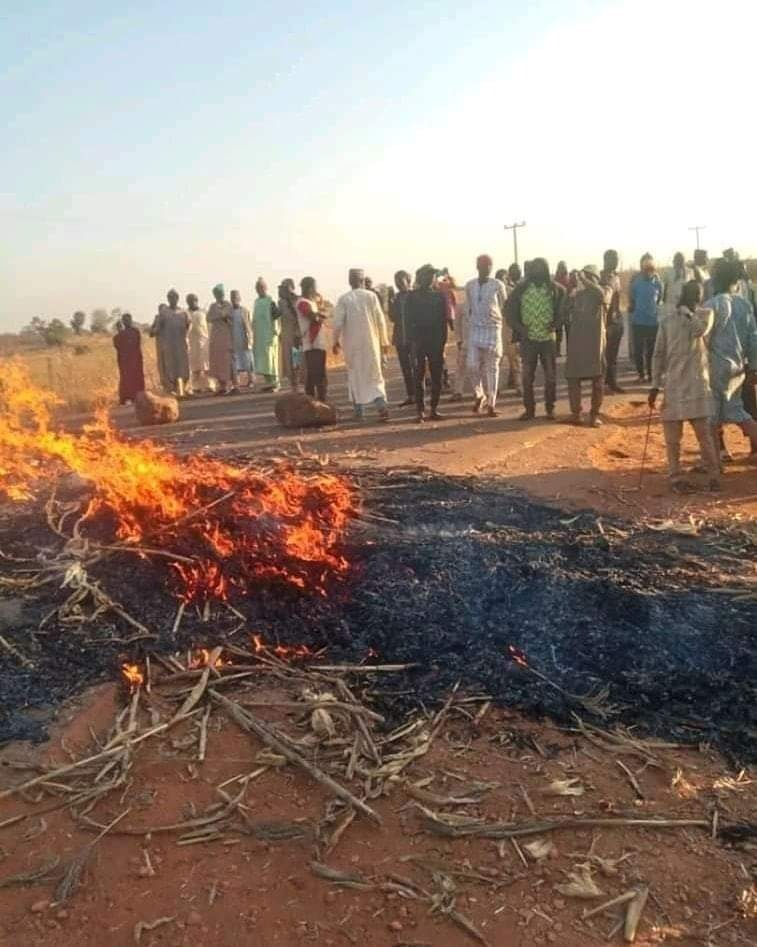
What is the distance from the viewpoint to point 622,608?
526cm

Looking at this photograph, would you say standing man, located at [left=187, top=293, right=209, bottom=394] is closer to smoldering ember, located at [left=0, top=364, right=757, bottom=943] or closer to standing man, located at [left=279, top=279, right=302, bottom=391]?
standing man, located at [left=279, top=279, right=302, bottom=391]

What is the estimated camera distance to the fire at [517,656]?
4.76 meters

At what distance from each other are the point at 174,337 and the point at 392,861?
1346 centimetres

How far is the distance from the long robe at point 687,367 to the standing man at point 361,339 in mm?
4374

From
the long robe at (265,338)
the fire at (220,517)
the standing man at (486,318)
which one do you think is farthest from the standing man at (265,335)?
the fire at (220,517)

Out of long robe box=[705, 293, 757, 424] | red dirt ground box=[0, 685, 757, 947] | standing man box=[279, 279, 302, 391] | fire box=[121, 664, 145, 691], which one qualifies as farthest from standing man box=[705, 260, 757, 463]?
standing man box=[279, 279, 302, 391]

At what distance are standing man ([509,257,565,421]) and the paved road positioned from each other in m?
0.87

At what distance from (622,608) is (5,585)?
3.75m

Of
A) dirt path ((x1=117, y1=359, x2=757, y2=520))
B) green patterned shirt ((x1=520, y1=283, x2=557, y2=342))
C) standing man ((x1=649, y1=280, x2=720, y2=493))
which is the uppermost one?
green patterned shirt ((x1=520, y1=283, x2=557, y2=342))

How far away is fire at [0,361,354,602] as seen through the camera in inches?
221

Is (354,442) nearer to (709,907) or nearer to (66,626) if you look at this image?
(66,626)

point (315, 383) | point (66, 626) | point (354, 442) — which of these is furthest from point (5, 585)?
point (315, 383)

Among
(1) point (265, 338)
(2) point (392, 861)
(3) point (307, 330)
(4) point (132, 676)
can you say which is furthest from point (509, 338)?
(2) point (392, 861)

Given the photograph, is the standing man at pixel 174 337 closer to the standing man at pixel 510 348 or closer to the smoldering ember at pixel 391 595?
the standing man at pixel 510 348
